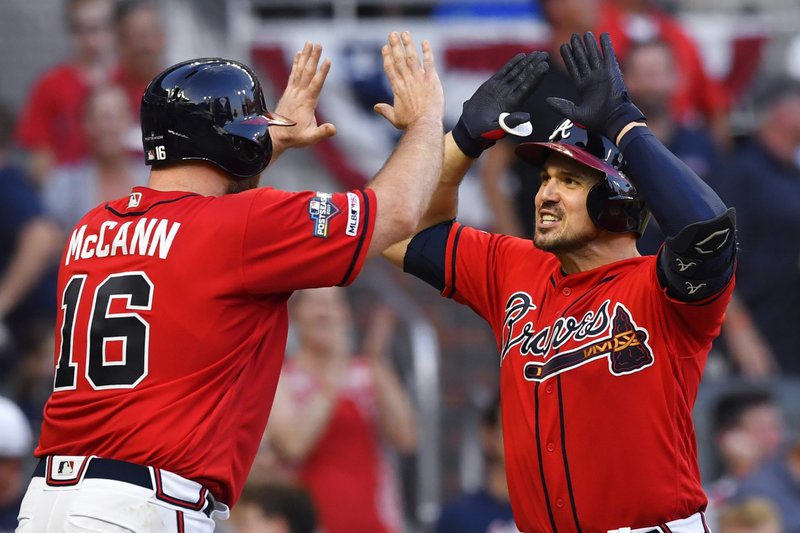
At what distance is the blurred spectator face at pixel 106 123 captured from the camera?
334 inches

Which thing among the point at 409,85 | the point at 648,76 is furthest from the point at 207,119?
the point at 648,76

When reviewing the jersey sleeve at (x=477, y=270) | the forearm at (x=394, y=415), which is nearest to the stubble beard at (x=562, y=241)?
the jersey sleeve at (x=477, y=270)

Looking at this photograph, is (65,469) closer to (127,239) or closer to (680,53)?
(127,239)

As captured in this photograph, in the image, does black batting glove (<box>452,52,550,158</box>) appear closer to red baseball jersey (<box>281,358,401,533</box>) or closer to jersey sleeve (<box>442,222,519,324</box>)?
jersey sleeve (<box>442,222,519,324</box>)

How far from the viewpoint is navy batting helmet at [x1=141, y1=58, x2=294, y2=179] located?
13.5 ft

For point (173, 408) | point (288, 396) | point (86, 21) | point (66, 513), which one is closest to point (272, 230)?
point (173, 408)

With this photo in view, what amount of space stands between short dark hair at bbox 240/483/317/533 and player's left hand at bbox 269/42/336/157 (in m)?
1.78

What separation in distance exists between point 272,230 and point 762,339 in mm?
5488

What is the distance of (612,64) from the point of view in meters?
4.27

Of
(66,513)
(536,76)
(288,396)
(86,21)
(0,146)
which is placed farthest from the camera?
(86,21)

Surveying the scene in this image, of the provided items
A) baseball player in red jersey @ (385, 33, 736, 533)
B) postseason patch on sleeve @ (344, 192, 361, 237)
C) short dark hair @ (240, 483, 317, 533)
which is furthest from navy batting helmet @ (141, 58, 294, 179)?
short dark hair @ (240, 483, 317, 533)

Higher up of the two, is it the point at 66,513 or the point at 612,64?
the point at 612,64

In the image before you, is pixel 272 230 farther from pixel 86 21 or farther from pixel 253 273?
pixel 86 21

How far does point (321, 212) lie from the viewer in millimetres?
4043
